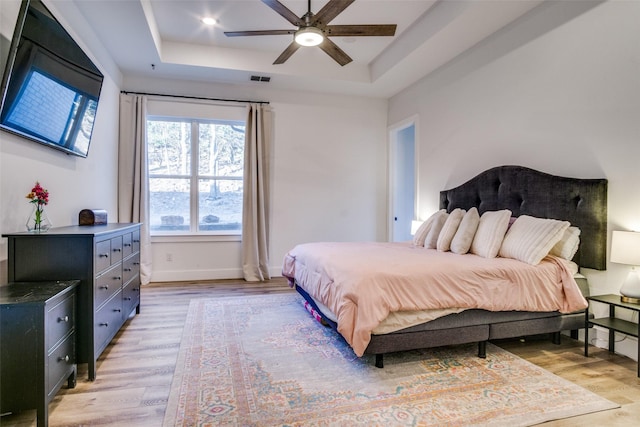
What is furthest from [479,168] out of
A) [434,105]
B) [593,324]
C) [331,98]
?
[331,98]

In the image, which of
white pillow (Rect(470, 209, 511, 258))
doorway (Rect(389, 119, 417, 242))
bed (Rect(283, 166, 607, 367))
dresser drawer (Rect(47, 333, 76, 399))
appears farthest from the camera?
doorway (Rect(389, 119, 417, 242))

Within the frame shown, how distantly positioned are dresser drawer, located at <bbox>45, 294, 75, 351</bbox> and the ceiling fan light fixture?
8.00 feet

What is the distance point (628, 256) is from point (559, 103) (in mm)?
1452

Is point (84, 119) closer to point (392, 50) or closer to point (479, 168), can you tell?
point (392, 50)

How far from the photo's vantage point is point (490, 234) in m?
3.00

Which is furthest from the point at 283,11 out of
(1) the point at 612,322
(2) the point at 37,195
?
(1) the point at 612,322

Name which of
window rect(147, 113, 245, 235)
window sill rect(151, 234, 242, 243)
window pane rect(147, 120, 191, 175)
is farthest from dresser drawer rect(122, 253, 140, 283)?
window pane rect(147, 120, 191, 175)

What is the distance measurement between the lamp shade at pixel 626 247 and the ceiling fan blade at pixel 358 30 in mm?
2221

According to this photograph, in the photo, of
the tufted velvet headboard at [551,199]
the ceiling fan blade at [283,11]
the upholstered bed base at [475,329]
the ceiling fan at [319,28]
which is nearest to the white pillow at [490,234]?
the tufted velvet headboard at [551,199]

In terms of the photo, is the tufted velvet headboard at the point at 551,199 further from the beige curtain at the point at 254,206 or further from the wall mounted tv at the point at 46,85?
the wall mounted tv at the point at 46,85

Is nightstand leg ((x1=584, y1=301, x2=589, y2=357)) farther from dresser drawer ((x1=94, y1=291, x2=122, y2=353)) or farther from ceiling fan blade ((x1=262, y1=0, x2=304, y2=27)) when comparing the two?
dresser drawer ((x1=94, y1=291, x2=122, y2=353))

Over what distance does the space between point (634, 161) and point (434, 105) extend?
2.49m

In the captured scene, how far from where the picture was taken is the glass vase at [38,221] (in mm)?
2316

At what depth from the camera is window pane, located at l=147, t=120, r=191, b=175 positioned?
5.01 m
